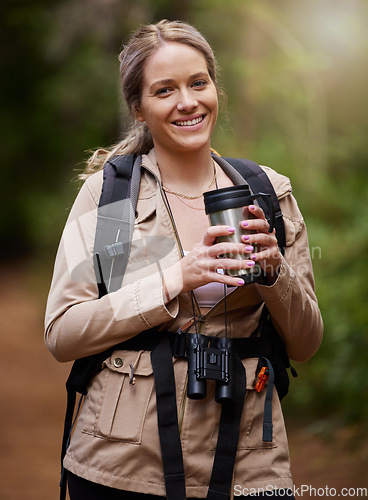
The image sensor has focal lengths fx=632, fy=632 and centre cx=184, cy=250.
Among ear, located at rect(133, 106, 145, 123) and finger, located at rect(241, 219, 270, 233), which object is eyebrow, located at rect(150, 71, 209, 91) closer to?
ear, located at rect(133, 106, 145, 123)

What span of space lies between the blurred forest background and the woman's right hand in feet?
5.79

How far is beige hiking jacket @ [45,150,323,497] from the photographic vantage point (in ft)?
7.44

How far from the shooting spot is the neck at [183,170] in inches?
104

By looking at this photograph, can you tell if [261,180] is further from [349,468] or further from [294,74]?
[294,74]

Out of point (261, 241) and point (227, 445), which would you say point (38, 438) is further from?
point (261, 241)

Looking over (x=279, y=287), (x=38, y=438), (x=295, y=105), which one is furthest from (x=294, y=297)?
(x=295, y=105)

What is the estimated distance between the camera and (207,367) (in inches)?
89.0

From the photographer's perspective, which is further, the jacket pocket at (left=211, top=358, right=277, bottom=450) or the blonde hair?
the blonde hair

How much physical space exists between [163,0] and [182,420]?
7.53m

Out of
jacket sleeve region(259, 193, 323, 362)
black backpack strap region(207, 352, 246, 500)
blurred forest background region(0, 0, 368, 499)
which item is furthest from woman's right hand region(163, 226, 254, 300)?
blurred forest background region(0, 0, 368, 499)

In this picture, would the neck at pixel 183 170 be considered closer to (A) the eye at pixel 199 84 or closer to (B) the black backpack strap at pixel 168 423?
(A) the eye at pixel 199 84

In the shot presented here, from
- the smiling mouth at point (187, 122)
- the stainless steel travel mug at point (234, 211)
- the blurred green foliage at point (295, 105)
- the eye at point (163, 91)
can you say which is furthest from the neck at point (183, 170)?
the blurred green foliage at point (295, 105)

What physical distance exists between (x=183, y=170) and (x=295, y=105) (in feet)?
22.1

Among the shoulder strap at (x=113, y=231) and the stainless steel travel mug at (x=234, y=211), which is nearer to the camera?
the stainless steel travel mug at (x=234, y=211)
